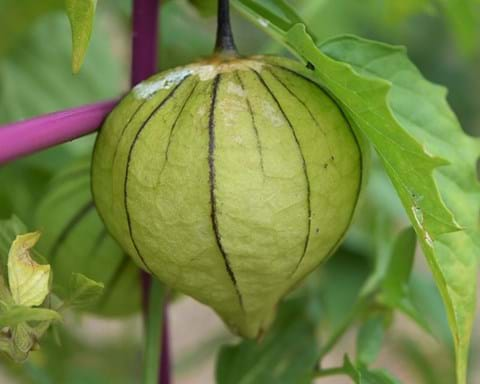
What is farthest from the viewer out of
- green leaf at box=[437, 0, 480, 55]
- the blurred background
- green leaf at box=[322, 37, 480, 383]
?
the blurred background

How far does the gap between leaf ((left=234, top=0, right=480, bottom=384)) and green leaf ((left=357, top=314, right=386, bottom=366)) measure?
0.52 feet

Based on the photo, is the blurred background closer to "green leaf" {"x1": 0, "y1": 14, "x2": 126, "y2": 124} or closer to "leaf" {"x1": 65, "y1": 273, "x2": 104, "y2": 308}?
"green leaf" {"x1": 0, "y1": 14, "x2": 126, "y2": 124}

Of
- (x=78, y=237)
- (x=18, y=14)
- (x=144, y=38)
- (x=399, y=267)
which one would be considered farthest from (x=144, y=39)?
(x=18, y=14)

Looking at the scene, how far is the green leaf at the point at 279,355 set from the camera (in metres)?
0.87

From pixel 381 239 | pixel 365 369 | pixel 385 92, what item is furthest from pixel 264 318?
pixel 381 239

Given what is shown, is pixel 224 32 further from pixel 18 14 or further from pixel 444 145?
pixel 18 14

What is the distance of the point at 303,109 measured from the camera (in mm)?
586

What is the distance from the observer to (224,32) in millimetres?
631

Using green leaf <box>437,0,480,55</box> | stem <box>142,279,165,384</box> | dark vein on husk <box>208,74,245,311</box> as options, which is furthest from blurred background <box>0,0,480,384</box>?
dark vein on husk <box>208,74,245,311</box>

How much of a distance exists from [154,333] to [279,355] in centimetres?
27

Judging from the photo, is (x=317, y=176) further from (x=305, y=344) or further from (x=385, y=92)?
(x=305, y=344)

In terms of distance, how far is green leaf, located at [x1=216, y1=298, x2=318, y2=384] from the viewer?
87 centimetres

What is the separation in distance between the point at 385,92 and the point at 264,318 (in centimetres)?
21

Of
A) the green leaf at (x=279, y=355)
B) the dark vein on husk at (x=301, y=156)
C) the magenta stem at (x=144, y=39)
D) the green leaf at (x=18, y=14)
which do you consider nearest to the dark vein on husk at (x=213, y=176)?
the dark vein on husk at (x=301, y=156)
